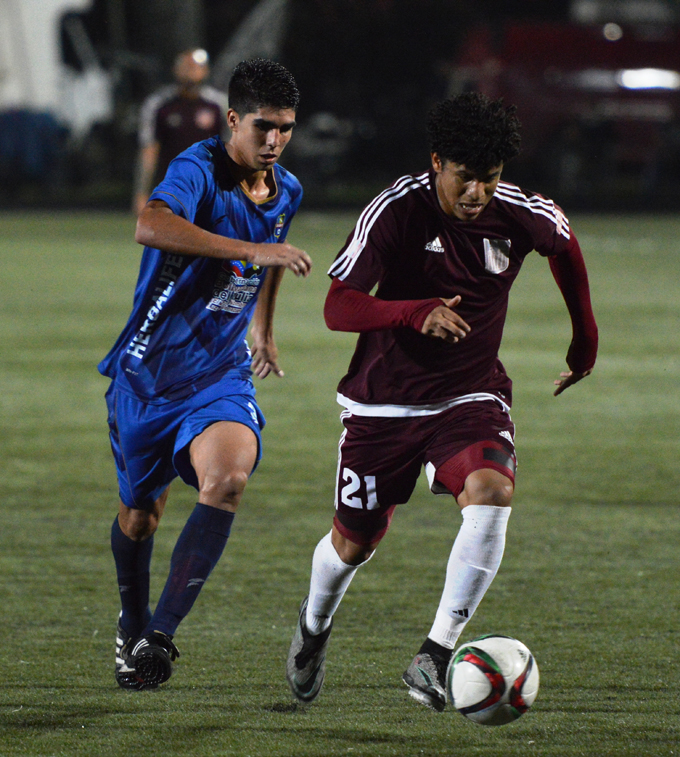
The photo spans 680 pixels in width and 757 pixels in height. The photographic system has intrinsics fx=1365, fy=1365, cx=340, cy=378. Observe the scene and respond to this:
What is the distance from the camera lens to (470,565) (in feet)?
13.9

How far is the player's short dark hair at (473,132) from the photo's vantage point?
4191mm

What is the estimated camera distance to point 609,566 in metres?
6.13

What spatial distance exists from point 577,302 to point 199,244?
1374 mm

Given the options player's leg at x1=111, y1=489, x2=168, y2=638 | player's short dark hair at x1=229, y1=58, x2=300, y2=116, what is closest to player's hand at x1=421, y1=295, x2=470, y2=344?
player's short dark hair at x1=229, y1=58, x2=300, y2=116

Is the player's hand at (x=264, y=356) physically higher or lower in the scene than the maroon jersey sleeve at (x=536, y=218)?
lower

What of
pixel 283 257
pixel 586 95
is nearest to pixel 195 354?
pixel 283 257

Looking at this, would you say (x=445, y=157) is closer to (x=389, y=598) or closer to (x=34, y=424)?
(x=389, y=598)

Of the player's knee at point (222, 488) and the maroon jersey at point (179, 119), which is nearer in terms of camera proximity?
the player's knee at point (222, 488)

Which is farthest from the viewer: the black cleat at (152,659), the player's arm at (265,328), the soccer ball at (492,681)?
the player's arm at (265,328)

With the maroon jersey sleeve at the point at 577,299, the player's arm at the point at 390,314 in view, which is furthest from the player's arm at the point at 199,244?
the maroon jersey sleeve at the point at 577,299

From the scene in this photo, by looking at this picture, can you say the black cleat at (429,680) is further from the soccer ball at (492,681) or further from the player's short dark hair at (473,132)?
the player's short dark hair at (473,132)

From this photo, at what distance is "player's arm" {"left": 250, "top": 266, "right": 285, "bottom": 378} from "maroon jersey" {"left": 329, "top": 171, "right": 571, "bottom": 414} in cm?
69

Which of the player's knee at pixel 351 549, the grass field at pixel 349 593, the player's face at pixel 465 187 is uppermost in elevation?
the player's face at pixel 465 187

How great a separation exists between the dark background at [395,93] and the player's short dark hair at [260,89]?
23.3 meters
